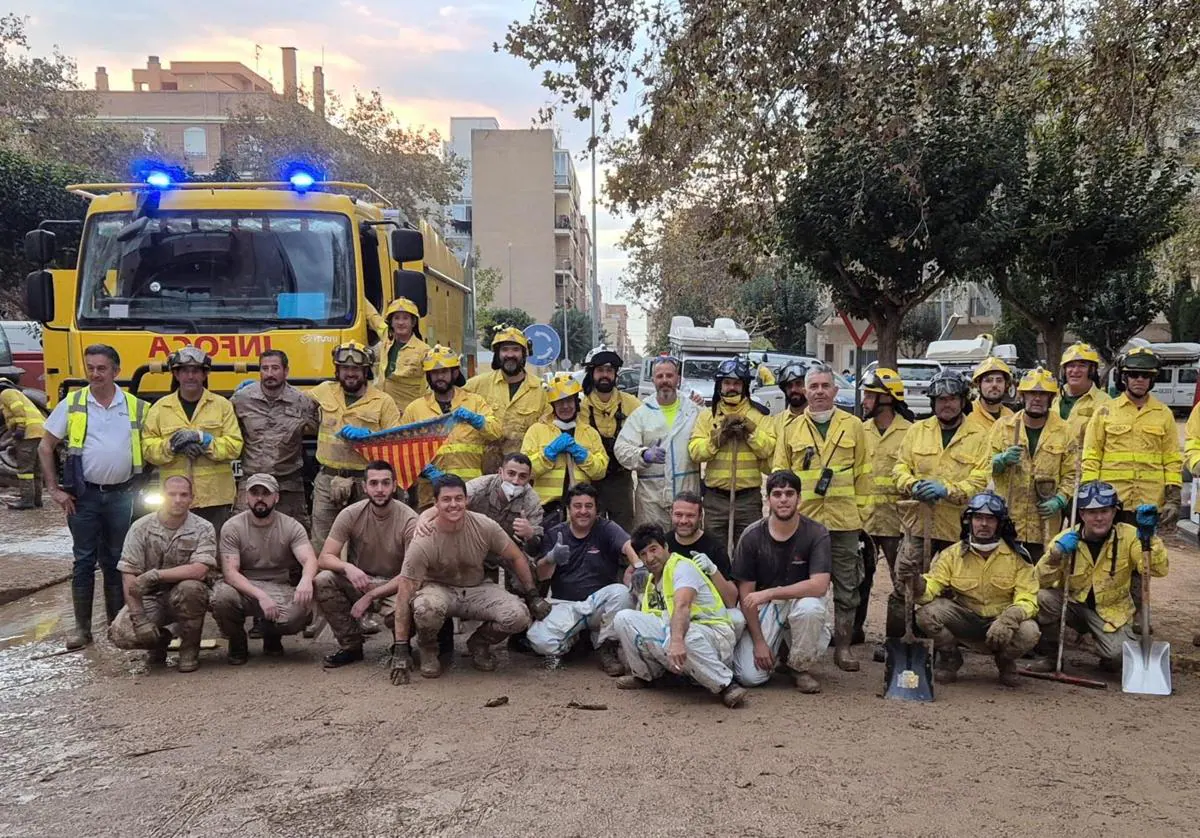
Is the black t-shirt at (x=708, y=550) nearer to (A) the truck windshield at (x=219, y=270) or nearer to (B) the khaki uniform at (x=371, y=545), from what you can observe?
(B) the khaki uniform at (x=371, y=545)

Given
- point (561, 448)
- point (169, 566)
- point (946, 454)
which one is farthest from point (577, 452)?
point (169, 566)

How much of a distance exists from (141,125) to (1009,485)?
62.8 metres

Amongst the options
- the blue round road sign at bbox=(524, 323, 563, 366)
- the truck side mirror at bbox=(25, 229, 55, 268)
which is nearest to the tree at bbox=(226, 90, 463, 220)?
the blue round road sign at bbox=(524, 323, 563, 366)

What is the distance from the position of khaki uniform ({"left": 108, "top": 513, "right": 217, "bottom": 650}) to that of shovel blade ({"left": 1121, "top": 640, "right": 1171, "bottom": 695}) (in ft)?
17.3

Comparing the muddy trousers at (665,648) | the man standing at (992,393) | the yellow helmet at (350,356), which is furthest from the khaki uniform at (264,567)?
the man standing at (992,393)

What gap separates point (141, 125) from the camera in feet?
197

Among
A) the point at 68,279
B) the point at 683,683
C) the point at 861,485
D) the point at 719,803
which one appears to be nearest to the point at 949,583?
the point at 861,485

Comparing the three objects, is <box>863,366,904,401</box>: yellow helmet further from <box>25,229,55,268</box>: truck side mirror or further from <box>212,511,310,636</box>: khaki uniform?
<box>25,229,55,268</box>: truck side mirror

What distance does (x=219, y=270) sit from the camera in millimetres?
8258

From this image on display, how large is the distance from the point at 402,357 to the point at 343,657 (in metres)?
2.67

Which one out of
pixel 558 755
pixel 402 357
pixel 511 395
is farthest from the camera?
pixel 402 357

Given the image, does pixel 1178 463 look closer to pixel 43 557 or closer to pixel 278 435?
pixel 278 435

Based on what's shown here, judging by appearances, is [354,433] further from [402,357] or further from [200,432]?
[402,357]

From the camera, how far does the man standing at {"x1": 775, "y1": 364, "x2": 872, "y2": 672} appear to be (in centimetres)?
654
